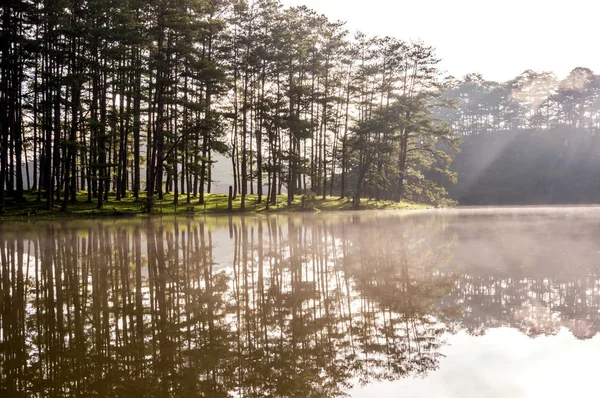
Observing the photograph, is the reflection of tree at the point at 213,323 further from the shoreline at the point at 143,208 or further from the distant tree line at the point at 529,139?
the distant tree line at the point at 529,139

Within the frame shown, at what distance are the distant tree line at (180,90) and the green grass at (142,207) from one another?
1015mm

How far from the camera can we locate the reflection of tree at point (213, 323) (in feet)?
17.1

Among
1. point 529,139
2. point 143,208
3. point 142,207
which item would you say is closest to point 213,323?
point 143,208

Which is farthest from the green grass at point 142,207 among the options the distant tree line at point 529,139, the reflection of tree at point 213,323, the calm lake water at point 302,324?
the distant tree line at point 529,139

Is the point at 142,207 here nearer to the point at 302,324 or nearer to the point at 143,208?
the point at 143,208

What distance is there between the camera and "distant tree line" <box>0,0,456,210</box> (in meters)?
35.9

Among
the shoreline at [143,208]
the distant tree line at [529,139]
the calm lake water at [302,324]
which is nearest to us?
the calm lake water at [302,324]

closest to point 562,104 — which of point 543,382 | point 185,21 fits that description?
point 185,21

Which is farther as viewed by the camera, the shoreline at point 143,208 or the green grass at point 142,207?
the green grass at point 142,207

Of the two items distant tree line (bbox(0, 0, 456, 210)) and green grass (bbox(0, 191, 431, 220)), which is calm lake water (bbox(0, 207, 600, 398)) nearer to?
green grass (bbox(0, 191, 431, 220))

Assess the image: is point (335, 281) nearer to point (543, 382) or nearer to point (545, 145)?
point (543, 382)

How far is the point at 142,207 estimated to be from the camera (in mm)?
36375

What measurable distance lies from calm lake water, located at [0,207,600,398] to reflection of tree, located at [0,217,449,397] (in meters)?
0.03

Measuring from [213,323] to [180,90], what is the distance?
3535 cm
